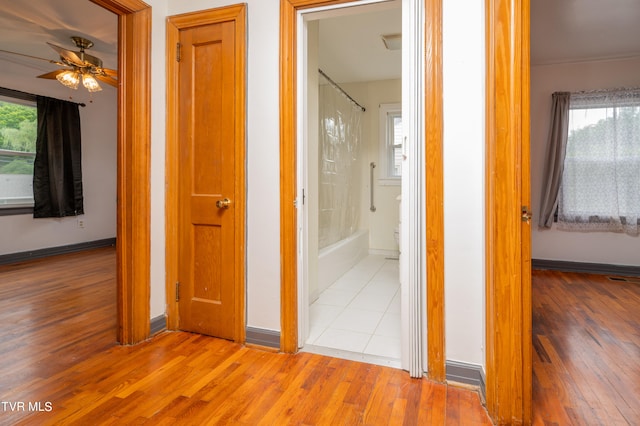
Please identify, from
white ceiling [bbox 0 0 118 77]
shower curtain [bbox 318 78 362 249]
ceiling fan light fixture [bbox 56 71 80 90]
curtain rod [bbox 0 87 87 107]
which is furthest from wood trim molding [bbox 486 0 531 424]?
curtain rod [bbox 0 87 87 107]

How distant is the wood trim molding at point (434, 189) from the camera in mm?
1753

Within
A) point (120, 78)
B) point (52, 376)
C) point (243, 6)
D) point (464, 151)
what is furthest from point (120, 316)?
point (464, 151)

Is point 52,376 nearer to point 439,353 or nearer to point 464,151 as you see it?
point 439,353

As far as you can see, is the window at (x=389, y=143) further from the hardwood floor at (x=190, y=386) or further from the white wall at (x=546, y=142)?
the hardwood floor at (x=190, y=386)

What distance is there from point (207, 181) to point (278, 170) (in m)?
0.51

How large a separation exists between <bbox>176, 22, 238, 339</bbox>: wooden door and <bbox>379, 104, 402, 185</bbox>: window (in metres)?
3.28

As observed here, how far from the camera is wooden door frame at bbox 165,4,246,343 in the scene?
7.05 ft

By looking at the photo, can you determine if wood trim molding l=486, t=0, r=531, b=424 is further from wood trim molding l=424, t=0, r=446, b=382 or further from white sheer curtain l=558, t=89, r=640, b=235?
white sheer curtain l=558, t=89, r=640, b=235

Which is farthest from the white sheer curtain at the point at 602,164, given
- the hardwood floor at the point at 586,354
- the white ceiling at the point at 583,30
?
the hardwood floor at the point at 586,354

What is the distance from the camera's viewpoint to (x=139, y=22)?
2.15 m

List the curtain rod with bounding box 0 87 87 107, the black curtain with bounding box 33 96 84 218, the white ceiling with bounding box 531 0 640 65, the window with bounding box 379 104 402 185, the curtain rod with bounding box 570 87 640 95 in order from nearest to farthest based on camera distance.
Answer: the white ceiling with bounding box 531 0 640 65
the curtain rod with bounding box 570 87 640 95
the curtain rod with bounding box 0 87 87 107
the black curtain with bounding box 33 96 84 218
the window with bounding box 379 104 402 185

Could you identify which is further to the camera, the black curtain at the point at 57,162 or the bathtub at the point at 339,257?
the black curtain at the point at 57,162

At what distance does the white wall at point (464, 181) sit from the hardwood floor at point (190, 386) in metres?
0.32

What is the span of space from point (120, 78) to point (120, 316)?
1.46 metres
